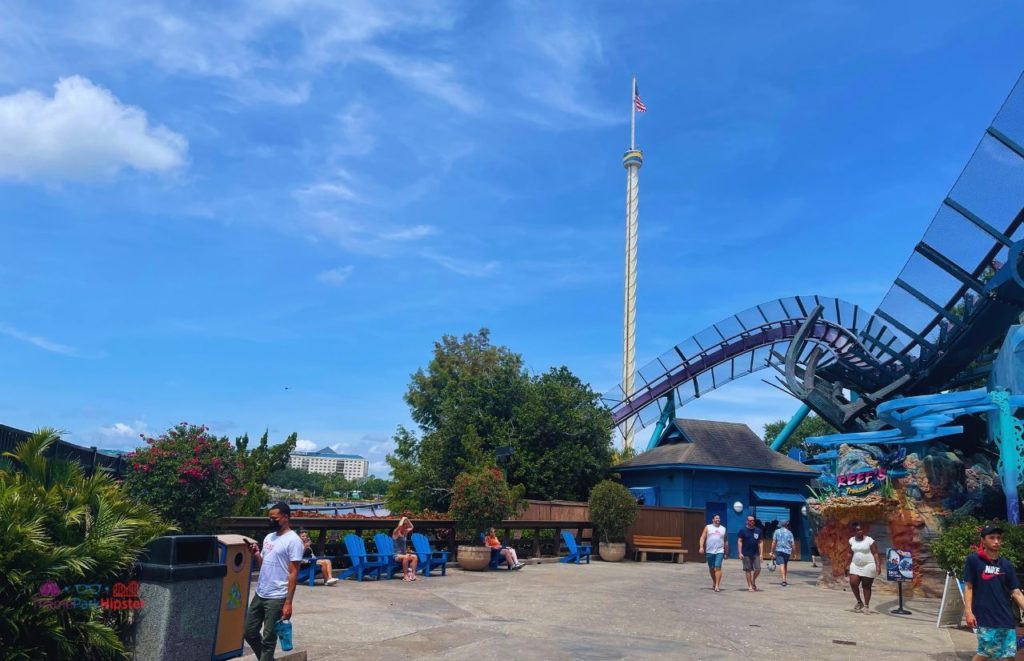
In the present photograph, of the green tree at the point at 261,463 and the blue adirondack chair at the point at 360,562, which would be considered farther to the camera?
the green tree at the point at 261,463

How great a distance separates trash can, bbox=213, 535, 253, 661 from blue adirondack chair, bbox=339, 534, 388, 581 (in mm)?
8121

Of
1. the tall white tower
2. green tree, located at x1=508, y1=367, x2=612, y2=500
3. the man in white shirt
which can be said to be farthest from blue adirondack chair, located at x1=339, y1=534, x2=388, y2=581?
the tall white tower

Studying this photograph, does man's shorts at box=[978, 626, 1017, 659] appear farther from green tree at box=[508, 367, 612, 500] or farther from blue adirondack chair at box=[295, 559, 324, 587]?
green tree at box=[508, 367, 612, 500]

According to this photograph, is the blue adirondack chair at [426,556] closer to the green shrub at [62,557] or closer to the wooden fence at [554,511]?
the wooden fence at [554,511]

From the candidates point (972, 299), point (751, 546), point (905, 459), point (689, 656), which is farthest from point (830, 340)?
point (689, 656)

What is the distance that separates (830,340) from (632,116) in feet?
169

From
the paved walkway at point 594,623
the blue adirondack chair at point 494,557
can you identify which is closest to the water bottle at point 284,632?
the paved walkway at point 594,623

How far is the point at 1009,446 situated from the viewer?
1335cm

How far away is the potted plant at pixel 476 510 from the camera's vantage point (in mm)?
18516

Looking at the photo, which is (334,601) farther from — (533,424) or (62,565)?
(533,424)

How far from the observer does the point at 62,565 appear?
5684 mm

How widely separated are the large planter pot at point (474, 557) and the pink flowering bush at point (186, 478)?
6.37 meters

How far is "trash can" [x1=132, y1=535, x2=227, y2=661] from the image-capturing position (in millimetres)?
6074

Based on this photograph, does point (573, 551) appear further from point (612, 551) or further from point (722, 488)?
point (722, 488)
